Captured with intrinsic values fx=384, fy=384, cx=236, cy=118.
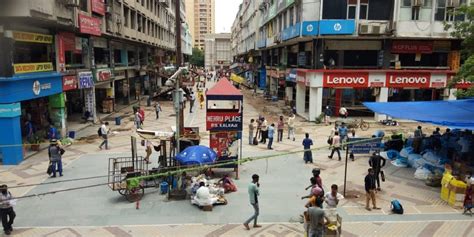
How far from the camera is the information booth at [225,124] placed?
1589 centimetres

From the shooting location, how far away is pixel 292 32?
33.2 metres

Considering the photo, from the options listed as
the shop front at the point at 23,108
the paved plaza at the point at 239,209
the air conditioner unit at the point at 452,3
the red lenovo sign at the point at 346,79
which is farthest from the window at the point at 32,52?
the air conditioner unit at the point at 452,3

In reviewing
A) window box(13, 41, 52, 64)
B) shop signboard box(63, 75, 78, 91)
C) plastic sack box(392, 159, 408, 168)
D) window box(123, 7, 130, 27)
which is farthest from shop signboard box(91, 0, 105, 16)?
Answer: plastic sack box(392, 159, 408, 168)

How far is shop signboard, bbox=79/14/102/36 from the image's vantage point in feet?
79.3

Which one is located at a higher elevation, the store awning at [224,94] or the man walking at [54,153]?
the store awning at [224,94]

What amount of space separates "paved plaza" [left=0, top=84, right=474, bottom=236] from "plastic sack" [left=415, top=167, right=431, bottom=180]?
279mm

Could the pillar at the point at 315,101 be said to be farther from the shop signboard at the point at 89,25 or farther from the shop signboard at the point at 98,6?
the shop signboard at the point at 98,6

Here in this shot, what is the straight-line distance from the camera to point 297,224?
460 inches

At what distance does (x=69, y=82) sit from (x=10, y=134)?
767 centimetres

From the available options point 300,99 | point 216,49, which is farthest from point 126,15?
point 216,49

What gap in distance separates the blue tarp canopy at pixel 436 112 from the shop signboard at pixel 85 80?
19079 mm

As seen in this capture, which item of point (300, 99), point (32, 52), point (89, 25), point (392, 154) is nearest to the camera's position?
point (392, 154)

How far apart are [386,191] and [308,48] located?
22.6 meters

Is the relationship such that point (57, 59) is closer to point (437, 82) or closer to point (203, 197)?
point (203, 197)
